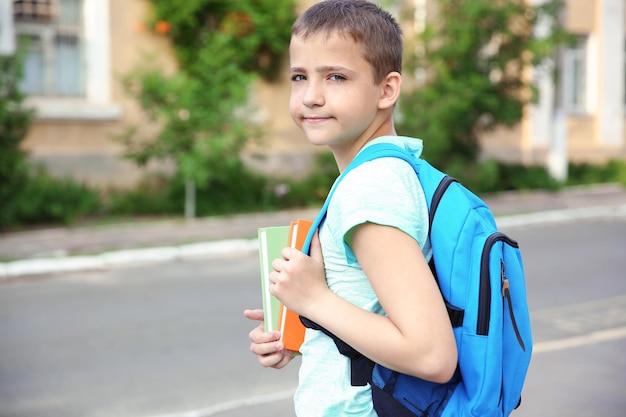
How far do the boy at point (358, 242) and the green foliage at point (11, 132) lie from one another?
11.4m

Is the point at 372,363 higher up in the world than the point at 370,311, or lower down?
lower down

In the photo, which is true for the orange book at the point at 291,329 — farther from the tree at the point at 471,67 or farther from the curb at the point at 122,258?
the tree at the point at 471,67

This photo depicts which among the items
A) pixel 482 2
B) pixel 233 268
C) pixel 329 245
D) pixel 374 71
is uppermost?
pixel 482 2

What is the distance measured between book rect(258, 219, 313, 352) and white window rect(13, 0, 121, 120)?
Answer: 13294 mm

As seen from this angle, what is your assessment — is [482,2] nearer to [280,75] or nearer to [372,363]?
[280,75]

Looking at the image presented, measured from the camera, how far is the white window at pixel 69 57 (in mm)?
14438

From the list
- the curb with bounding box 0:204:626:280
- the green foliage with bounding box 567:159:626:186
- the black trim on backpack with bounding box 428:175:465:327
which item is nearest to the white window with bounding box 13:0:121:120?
the curb with bounding box 0:204:626:280

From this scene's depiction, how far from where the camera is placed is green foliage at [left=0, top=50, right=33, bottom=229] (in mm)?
12250

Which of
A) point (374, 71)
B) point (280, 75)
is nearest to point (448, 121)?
point (280, 75)

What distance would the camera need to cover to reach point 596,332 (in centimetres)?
703

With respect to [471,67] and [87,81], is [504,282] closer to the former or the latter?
[87,81]

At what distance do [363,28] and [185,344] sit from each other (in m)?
5.33

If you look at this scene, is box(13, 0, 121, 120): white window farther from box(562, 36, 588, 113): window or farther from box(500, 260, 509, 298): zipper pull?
box(562, 36, 588, 113): window

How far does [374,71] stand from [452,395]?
634mm
